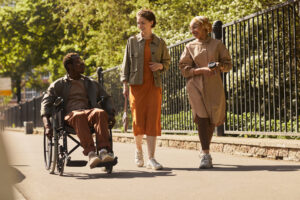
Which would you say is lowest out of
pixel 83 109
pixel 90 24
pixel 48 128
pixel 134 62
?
pixel 48 128

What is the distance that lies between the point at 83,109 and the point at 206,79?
61.0 inches

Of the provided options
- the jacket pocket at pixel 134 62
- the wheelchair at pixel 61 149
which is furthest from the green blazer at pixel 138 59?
the wheelchair at pixel 61 149

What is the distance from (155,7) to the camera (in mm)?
22156

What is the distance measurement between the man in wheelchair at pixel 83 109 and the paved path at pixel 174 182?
1.16 ft

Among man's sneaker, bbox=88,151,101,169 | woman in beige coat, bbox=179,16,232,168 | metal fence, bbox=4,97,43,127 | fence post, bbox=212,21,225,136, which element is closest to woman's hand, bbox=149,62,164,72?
woman in beige coat, bbox=179,16,232,168

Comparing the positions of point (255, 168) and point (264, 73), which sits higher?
point (264, 73)

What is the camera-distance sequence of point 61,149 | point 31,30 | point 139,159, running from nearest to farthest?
point 61,149
point 139,159
point 31,30

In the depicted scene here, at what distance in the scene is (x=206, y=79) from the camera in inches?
257

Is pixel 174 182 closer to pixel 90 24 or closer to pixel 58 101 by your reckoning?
pixel 58 101

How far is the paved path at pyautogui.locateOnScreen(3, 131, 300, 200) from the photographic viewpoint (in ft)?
14.2

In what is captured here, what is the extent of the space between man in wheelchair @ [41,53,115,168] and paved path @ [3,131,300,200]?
35cm

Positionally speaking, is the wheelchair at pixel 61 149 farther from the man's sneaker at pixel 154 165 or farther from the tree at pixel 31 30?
the tree at pixel 31 30

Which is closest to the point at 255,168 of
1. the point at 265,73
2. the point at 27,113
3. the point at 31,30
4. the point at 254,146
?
the point at 254,146

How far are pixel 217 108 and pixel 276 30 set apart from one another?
1620mm
